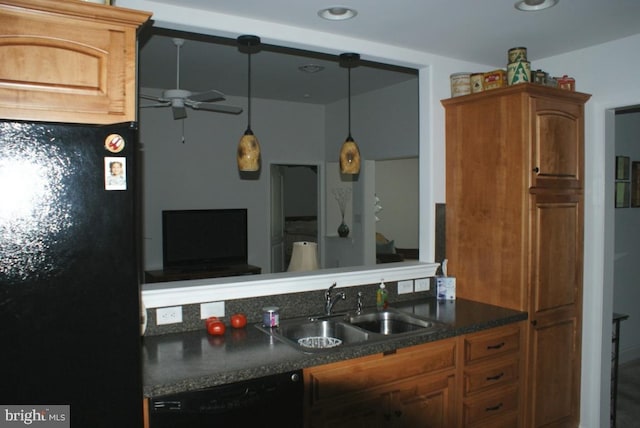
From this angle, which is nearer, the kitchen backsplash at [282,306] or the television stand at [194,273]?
the kitchen backsplash at [282,306]

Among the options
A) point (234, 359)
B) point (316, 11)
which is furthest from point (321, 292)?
point (316, 11)

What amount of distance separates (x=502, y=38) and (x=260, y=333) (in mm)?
2167

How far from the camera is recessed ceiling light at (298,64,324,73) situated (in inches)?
180

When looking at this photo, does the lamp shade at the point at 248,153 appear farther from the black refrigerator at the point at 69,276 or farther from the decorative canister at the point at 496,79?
the decorative canister at the point at 496,79

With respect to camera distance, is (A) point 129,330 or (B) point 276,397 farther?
(B) point 276,397

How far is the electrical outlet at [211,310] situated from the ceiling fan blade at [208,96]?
7.18ft

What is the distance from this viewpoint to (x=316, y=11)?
250cm

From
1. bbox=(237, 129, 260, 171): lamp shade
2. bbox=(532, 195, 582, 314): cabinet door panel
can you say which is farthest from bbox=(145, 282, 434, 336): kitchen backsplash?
bbox=(532, 195, 582, 314): cabinet door panel

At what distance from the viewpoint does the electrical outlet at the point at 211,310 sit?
2520 mm

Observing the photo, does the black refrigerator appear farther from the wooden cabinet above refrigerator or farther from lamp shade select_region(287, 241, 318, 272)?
lamp shade select_region(287, 241, 318, 272)

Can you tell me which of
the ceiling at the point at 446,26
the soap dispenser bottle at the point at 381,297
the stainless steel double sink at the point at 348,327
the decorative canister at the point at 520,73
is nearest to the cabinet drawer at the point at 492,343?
the stainless steel double sink at the point at 348,327

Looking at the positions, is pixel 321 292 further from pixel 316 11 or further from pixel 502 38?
pixel 502 38

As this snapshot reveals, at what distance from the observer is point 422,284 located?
128 inches

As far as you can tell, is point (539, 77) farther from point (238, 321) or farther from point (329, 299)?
point (238, 321)
